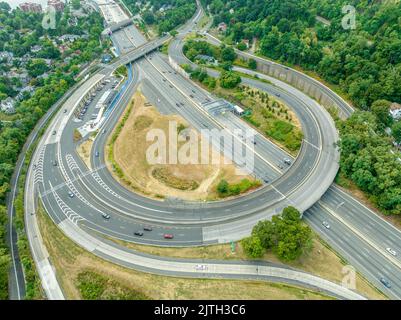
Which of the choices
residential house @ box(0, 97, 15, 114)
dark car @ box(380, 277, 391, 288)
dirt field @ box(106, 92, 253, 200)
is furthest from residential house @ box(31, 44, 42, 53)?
dark car @ box(380, 277, 391, 288)

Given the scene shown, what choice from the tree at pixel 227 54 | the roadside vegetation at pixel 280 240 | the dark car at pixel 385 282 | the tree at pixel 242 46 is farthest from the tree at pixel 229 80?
the dark car at pixel 385 282

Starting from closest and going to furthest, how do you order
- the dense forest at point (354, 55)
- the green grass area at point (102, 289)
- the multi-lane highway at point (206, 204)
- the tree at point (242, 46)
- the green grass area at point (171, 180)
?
the green grass area at point (102, 289) < the multi-lane highway at point (206, 204) < the dense forest at point (354, 55) < the green grass area at point (171, 180) < the tree at point (242, 46)

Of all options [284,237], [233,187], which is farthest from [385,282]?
[233,187]

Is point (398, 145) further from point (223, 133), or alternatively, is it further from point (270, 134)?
point (223, 133)

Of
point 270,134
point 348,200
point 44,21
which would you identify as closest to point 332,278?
point 348,200

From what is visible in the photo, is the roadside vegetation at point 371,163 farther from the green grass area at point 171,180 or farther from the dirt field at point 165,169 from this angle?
the green grass area at point 171,180
